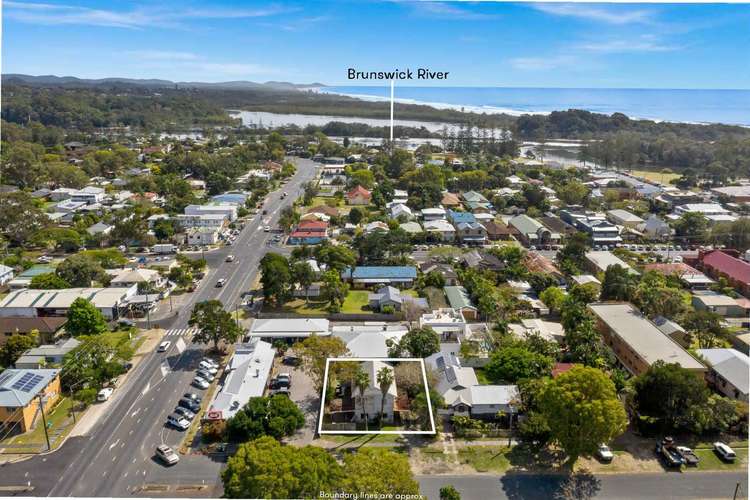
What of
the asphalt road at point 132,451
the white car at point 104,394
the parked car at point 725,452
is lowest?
the asphalt road at point 132,451

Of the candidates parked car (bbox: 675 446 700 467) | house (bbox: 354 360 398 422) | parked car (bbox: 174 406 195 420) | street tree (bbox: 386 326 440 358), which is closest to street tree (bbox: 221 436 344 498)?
house (bbox: 354 360 398 422)

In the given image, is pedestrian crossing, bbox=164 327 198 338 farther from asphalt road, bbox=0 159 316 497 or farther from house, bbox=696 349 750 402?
house, bbox=696 349 750 402

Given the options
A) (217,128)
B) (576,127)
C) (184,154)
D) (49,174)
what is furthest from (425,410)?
(217,128)

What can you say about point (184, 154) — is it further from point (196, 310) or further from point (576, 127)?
point (576, 127)

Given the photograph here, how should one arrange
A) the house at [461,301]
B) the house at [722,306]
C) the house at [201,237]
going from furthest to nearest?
the house at [201,237], the house at [722,306], the house at [461,301]

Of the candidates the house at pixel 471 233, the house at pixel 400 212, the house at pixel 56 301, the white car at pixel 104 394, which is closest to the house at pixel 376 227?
the house at pixel 400 212

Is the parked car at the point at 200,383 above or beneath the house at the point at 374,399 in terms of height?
beneath

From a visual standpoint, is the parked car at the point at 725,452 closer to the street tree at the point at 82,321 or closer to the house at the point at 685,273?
the house at the point at 685,273
